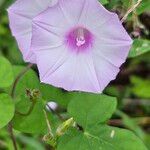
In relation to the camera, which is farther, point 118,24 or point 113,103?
point 113,103

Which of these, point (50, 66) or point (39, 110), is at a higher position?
point (50, 66)

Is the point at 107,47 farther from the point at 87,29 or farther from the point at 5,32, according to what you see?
the point at 5,32

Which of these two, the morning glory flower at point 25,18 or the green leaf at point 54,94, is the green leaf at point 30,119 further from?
the morning glory flower at point 25,18

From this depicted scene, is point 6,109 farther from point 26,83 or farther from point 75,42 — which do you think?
point 75,42

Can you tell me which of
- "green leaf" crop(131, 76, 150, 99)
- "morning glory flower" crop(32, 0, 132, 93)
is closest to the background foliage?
"morning glory flower" crop(32, 0, 132, 93)

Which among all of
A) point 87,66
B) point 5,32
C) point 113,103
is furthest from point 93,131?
point 5,32

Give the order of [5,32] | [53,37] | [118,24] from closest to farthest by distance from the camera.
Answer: [118,24]
[53,37]
[5,32]

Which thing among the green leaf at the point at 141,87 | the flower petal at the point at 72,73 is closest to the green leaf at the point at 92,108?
the flower petal at the point at 72,73
